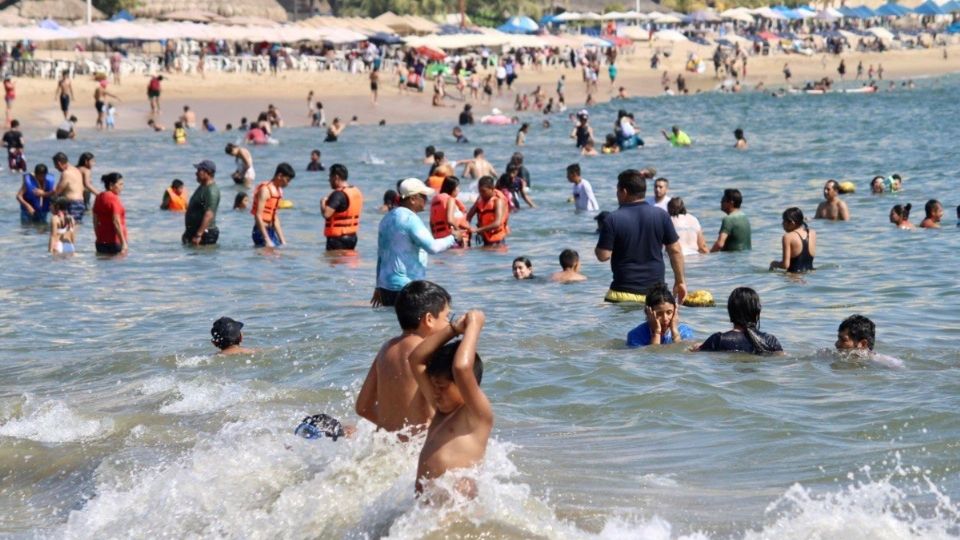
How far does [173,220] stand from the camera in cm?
2022

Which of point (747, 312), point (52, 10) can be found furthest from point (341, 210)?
point (52, 10)

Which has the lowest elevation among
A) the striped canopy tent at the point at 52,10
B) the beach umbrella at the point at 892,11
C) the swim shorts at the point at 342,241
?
the swim shorts at the point at 342,241

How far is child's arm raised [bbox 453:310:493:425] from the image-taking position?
5035 millimetres

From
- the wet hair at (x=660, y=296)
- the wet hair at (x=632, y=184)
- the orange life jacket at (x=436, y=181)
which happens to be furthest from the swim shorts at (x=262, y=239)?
the wet hair at (x=660, y=296)

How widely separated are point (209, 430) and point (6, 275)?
7610mm

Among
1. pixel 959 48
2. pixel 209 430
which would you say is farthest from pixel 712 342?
pixel 959 48

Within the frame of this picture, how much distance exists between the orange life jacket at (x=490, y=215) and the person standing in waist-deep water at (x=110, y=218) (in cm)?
402

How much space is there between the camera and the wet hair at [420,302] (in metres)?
5.78

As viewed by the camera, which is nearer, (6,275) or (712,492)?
(712,492)

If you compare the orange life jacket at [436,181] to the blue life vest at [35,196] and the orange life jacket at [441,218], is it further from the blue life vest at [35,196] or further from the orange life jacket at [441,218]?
the blue life vest at [35,196]

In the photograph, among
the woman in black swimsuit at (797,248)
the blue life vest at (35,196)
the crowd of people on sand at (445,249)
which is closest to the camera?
the crowd of people on sand at (445,249)

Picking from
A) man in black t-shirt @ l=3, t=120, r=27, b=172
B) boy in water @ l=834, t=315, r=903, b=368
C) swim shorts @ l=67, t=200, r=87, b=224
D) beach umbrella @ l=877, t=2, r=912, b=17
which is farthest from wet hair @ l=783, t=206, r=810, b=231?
beach umbrella @ l=877, t=2, r=912, b=17

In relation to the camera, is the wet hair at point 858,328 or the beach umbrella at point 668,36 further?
the beach umbrella at point 668,36

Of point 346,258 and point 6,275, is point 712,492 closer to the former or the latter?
point 346,258
